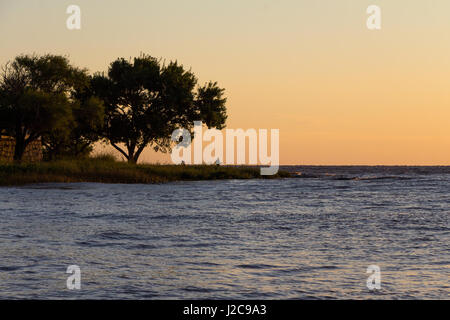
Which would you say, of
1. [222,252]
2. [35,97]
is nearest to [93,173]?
[35,97]

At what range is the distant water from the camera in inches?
377

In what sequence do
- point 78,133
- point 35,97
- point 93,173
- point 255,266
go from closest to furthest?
point 255,266
point 93,173
point 35,97
point 78,133

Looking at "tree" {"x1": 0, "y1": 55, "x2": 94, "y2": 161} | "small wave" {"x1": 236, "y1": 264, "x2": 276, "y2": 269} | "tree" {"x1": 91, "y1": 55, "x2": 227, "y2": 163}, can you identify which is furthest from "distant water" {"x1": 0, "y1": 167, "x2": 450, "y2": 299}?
"tree" {"x1": 91, "y1": 55, "x2": 227, "y2": 163}

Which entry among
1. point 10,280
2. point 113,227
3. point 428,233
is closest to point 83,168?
point 113,227

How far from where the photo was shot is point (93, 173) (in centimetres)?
4638

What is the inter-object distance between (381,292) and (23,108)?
48822mm

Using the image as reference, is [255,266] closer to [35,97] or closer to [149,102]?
[35,97]

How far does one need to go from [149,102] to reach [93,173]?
23.5 metres

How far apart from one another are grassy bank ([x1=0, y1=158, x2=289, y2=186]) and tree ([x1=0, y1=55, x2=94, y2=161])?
592 cm

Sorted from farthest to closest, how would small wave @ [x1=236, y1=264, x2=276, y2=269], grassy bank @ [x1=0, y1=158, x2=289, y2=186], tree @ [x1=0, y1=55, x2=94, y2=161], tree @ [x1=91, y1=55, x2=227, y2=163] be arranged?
tree @ [x1=91, y1=55, x2=227, y2=163] → tree @ [x1=0, y1=55, x2=94, y2=161] → grassy bank @ [x1=0, y1=158, x2=289, y2=186] → small wave @ [x1=236, y1=264, x2=276, y2=269]

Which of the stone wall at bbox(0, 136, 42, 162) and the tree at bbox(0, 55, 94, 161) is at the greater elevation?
the tree at bbox(0, 55, 94, 161)

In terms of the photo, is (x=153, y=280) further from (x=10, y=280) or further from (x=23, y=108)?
(x=23, y=108)

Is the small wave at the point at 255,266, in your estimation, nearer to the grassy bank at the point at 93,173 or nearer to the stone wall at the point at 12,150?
the grassy bank at the point at 93,173

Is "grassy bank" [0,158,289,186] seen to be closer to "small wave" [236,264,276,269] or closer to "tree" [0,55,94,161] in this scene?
"tree" [0,55,94,161]
